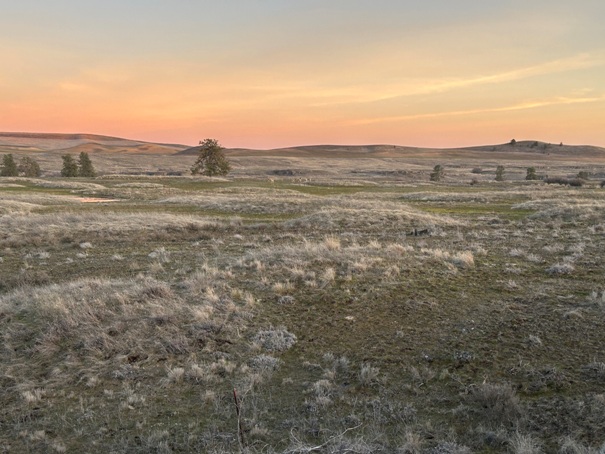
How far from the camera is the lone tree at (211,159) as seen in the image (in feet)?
319

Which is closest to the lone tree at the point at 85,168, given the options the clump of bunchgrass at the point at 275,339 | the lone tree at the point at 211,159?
the lone tree at the point at 211,159

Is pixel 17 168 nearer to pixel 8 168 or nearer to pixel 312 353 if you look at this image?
pixel 8 168

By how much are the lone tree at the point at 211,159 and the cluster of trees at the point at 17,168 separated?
1410 inches

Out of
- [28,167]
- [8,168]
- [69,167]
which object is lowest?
[8,168]

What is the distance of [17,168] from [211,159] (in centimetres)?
4292

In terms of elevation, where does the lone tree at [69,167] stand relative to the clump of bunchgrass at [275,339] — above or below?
above

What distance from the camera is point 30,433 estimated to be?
6.71 m

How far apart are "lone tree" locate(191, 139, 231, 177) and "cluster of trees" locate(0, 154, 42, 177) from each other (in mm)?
35824

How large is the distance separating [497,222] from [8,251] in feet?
90.5

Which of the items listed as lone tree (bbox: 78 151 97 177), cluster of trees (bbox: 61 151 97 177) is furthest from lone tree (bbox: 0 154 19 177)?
lone tree (bbox: 78 151 97 177)

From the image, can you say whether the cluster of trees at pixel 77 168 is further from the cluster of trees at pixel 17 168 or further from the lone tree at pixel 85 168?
the cluster of trees at pixel 17 168

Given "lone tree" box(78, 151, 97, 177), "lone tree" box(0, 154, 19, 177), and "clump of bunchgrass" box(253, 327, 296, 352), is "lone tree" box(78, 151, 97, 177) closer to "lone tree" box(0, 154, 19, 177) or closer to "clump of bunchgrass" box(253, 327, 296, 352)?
"lone tree" box(0, 154, 19, 177)

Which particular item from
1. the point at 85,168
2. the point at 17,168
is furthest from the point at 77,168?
the point at 17,168

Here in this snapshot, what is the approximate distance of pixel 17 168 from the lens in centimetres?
10044
